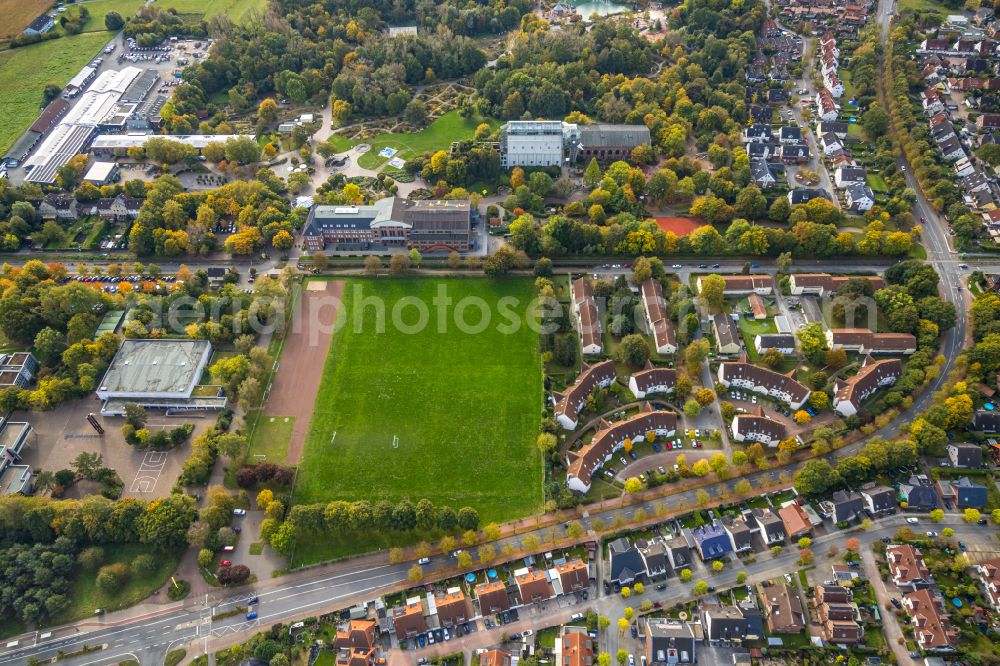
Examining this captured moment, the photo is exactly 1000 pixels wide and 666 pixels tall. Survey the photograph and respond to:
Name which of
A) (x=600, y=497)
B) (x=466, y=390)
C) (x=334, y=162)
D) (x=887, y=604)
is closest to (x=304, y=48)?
(x=334, y=162)

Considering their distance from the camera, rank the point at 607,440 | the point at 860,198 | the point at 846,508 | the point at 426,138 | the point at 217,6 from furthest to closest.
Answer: the point at 217,6
the point at 426,138
the point at 860,198
the point at 607,440
the point at 846,508

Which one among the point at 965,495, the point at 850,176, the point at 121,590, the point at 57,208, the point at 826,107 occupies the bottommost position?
the point at 121,590

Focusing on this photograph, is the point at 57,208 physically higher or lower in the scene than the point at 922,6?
lower

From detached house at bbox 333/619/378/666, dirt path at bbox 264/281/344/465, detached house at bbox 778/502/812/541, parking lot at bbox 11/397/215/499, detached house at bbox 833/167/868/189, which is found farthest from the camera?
detached house at bbox 833/167/868/189

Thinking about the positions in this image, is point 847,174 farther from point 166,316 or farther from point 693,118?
point 166,316

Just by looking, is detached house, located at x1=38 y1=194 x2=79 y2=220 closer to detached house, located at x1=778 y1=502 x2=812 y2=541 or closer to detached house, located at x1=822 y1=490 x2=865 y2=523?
detached house, located at x1=778 y1=502 x2=812 y2=541

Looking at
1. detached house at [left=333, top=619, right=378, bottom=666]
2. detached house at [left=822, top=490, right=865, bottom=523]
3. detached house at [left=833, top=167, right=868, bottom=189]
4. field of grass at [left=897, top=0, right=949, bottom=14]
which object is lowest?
detached house at [left=333, top=619, right=378, bottom=666]

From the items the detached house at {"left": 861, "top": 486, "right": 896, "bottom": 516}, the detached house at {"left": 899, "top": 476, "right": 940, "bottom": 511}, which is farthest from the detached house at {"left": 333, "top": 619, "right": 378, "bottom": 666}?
the detached house at {"left": 899, "top": 476, "right": 940, "bottom": 511}

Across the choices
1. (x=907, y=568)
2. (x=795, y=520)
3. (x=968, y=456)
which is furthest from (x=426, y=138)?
(x=907, y=568)

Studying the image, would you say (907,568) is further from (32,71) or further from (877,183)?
(32,71)
